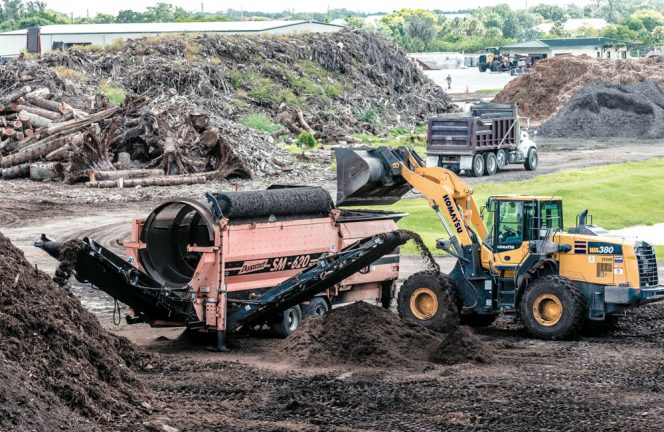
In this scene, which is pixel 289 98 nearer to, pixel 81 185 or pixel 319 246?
pixel 81 185

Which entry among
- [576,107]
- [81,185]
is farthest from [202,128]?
[576,107]

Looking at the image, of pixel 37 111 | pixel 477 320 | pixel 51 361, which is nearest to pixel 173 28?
pixel 37 111

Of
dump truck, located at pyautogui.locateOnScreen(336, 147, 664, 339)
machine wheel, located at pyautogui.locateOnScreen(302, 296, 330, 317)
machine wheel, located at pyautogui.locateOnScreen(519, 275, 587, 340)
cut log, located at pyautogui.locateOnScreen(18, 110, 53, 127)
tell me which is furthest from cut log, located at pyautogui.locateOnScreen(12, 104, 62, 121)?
machine wheel, located at pyautogui.locateOnScreen(519, 275, 587, 340)

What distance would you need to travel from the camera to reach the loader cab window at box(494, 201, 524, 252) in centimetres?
1955

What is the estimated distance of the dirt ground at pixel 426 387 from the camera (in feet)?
44.8

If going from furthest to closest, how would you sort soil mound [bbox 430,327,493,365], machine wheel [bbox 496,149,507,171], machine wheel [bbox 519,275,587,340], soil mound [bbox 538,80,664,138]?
soil mound [bbox 538,80,664,138] < machine wheel [bbox 496,149,507,171] < machine wheel [bbox 519,275,587,340] < soil mound [bbox 430,327,493,365]

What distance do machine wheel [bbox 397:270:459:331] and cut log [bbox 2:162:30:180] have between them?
22109 mm

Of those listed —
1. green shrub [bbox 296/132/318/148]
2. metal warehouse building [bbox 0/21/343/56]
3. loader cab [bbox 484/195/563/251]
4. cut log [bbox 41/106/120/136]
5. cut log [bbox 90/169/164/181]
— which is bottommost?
cut log [bbox 90/169/164/181]

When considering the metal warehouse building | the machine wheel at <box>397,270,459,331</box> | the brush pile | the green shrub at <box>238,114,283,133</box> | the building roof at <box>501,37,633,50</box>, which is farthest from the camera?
the building roof at <box>501,37,633,50</box>

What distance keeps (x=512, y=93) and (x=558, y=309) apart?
182 feet

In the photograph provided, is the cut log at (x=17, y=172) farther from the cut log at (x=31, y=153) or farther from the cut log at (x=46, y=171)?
the cut log at (x=46, y=171)

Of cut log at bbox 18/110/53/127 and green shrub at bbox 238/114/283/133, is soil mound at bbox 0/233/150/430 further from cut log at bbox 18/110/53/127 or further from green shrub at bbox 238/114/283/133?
green shrub at bbox 238/114/283/133

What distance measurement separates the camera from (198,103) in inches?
1993

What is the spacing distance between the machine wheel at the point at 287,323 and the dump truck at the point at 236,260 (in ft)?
0.05
